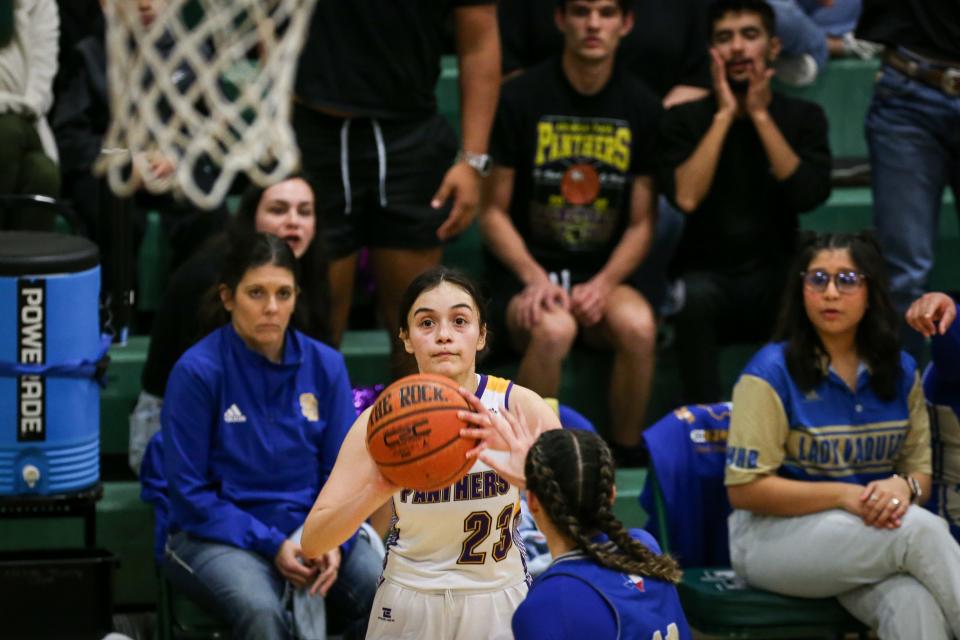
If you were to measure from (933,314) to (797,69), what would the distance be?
2.57 metres

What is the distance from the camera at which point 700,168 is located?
602 centimetres

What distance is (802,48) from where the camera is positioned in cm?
696

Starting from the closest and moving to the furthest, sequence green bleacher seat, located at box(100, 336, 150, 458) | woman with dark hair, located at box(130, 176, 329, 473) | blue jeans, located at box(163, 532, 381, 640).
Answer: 1. blue jeans, located at box(163, 532, 381, 640)
2. woman with dark hair, located at box(130, 176, 329, 473)
3. green bleacher seat, located at box(100, 336, 150, 458)

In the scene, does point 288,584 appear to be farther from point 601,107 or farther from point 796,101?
→ point 796,101

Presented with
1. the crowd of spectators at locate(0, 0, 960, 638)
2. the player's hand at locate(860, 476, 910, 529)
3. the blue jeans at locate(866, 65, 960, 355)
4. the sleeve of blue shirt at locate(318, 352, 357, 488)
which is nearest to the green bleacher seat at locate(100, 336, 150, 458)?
the crowd of spectators at locate(0, 0, 960, 638)

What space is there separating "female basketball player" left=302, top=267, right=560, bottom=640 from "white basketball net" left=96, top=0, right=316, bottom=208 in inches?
109

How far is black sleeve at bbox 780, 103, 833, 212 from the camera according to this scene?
19.8 feet

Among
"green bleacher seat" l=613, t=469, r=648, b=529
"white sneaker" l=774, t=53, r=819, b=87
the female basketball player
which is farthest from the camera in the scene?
"white sneaker" l=774, t=53, r=819, b=87

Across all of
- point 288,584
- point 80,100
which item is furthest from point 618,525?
point 80,100

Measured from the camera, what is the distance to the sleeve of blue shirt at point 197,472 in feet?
15.1

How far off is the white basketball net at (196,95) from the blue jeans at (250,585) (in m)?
1.96

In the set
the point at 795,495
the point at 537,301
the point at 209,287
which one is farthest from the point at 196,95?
the point at 795,495

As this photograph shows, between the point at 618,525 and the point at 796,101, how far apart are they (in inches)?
132

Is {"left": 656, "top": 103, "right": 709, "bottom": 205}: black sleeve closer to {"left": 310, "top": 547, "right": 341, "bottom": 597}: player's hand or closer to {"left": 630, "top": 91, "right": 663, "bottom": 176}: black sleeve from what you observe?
{"left": 630, "top": 91, "right": 663, "bottom": 176}: black sleeve
